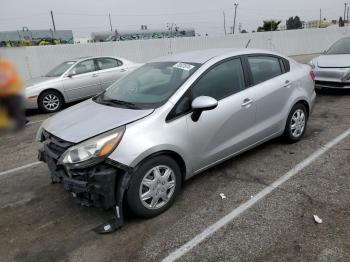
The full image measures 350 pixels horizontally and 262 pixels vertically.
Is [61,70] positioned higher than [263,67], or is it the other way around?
[263,67]

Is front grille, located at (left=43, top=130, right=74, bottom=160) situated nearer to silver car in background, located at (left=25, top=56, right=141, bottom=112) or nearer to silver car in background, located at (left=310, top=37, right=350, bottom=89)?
silver car in background, located at (left=25, top=56, right=141, bottom=112)

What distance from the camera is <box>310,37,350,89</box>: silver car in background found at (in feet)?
25.4

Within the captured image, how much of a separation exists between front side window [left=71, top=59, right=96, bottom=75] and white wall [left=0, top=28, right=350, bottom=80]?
97 centimetres

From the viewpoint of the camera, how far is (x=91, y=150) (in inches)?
115

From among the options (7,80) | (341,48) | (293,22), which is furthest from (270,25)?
(293,22)

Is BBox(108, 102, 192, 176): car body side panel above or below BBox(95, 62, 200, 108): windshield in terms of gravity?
below

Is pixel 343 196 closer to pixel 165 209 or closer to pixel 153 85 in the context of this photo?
pixel 165 209

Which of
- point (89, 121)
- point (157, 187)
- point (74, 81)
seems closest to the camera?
point (157, 187)

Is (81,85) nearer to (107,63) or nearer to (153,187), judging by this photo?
(107,63)

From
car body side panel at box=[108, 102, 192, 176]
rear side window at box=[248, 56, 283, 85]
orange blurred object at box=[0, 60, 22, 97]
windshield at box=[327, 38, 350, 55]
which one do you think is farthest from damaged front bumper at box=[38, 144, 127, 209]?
windshield at box=[327, 38, 350, 55]

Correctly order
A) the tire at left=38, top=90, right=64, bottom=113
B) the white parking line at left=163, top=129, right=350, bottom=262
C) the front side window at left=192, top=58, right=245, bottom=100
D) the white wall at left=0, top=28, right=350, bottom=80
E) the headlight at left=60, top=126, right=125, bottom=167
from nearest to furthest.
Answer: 1. the white parking line at left=163, top=129, right=350, bottom=262
2. the headlight at left=60, top=126, right=125, bottom=167
3. the front side window at left=192, top=58, right=245, bottom=100
4. the tire at left=38, top=90, right=64, bottom=113
5. the white wall at left=0, top=28, right=350, bottom=80

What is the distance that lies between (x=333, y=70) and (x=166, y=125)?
6.16m

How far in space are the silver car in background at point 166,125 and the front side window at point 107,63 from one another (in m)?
5.40

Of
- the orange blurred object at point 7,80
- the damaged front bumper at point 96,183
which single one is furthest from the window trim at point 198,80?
the orange blurred object at point 7,80
